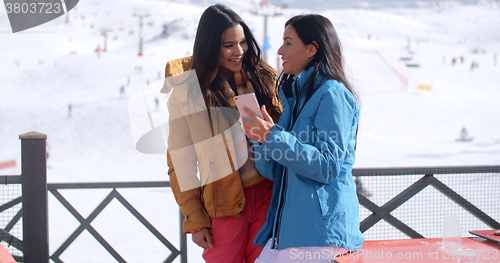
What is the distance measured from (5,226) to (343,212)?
2.37 meters

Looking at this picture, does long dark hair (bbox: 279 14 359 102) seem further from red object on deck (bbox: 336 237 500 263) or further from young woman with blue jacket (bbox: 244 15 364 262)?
red object on deck (bbox: 336 237 500 263)

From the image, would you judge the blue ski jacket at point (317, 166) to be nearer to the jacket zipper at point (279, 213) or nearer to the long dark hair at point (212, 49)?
the jacket zipper at point (279, 213)

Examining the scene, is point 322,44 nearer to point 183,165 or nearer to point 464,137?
point 183,165

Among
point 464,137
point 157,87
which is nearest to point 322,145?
point 157,87

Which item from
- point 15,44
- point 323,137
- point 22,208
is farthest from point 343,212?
point 15,44

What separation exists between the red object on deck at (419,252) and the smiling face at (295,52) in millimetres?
644

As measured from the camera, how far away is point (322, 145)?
121cm

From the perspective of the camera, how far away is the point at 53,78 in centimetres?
2623

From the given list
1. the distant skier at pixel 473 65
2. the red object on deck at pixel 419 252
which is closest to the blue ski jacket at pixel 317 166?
the red object on deck at pixel 419 252

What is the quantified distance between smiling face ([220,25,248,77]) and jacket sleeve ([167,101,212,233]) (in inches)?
11.1

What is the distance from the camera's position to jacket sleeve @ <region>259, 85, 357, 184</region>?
1209mm

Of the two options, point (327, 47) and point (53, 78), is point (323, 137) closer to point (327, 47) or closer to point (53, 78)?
point (327, 47)

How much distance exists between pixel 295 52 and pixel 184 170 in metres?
0.63

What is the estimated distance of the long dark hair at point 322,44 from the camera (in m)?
1.34
